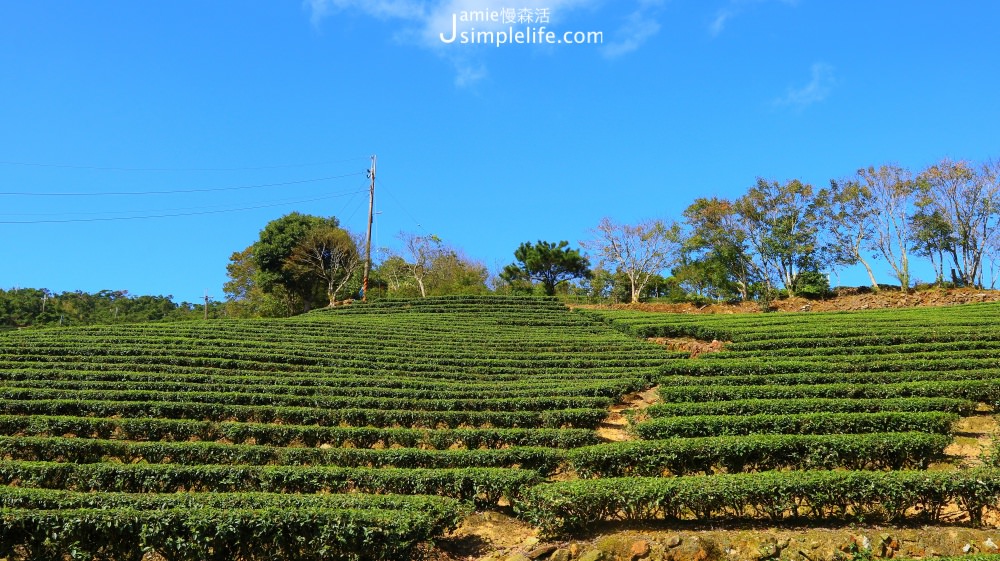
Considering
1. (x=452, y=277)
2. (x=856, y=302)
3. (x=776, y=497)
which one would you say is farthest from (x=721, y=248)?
Result: (x=776, y=497)

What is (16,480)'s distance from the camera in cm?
1130

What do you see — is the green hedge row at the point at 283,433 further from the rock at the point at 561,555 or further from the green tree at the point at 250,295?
the green tree at the point at 250,295

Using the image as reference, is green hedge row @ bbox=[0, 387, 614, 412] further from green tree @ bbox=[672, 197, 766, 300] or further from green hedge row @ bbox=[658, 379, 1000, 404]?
green tree @ bbox=[672, 197, 766, 300]

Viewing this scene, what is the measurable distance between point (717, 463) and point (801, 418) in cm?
277

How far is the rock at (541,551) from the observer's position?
8531 millimetres

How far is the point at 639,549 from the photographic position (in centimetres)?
830

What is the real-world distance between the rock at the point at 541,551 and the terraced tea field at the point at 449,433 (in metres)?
0.51

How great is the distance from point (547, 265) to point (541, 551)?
41.4 metres

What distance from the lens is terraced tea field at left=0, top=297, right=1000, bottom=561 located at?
27.8 ft

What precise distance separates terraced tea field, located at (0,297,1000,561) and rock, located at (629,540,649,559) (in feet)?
2.38

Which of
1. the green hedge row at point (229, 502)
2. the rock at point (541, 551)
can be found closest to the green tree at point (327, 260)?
the green hedge row at point (229, 502)

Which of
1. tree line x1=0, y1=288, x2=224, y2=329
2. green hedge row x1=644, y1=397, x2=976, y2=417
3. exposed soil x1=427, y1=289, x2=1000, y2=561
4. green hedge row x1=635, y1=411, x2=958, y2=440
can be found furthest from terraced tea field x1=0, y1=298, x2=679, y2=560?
tree line x1=0, y1=288, x2=224, y2=329

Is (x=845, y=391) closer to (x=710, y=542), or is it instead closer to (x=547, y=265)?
(x=710, y=542)

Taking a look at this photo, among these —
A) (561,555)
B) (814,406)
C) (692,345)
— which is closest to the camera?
(561,555)
